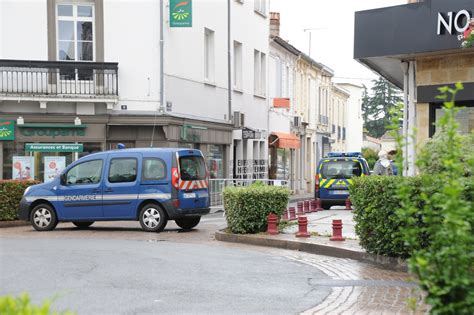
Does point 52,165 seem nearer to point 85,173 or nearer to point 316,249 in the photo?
point 85,173

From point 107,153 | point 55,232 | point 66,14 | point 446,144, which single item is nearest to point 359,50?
point 107,153

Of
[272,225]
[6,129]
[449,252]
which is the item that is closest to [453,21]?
[272,225]

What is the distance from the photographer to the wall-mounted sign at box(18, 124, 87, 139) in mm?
22078

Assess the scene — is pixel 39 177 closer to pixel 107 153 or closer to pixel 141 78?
pixel 141 78

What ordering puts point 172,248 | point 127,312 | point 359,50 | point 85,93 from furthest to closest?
1. point 85,93
2. point 359,50
3. point 172,248
4. point 127,312

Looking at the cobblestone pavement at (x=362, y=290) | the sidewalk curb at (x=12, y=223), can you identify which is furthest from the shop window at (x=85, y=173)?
the cobblestone pavement at (x=362, y=290)

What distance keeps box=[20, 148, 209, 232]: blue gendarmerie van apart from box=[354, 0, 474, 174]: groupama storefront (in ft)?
15.2

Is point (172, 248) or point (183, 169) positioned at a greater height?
point (183, 169)

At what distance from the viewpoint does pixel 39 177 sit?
2239cm

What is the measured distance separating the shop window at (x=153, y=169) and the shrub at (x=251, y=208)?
200 centimetres

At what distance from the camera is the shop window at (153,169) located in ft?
52.5

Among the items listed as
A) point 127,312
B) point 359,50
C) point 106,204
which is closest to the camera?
point 127,312

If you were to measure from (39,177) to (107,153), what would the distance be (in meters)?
6.69

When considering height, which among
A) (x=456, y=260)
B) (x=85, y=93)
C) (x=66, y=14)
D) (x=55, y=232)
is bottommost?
(x=55, y=232)
